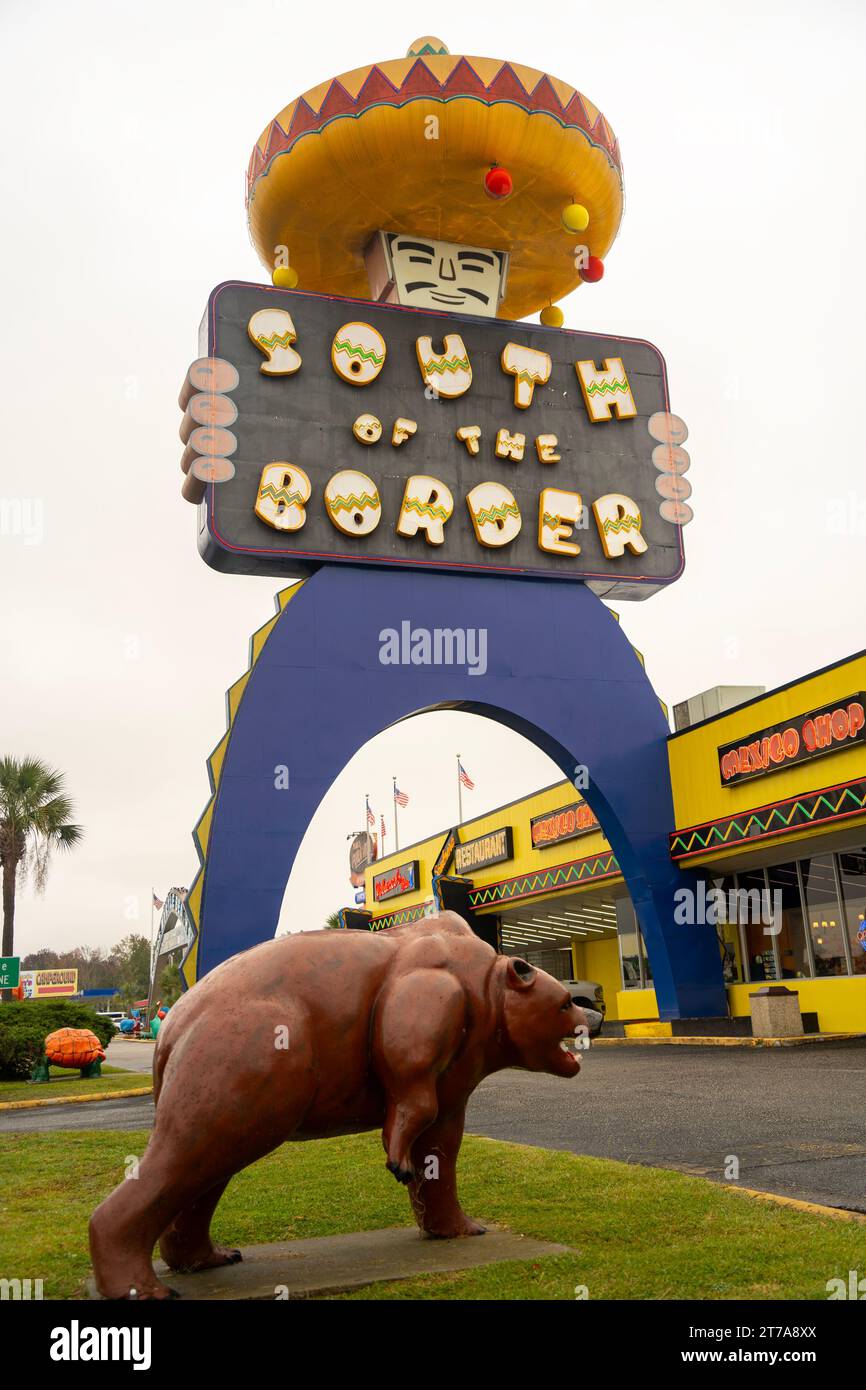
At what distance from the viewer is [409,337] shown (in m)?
21.0

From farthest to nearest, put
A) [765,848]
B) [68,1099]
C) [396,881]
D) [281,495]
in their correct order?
[396,881] → [281,495] → [765,848] → [68,1099]

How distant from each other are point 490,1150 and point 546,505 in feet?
49.5

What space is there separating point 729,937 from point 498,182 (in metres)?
15.2

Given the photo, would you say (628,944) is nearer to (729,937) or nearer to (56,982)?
(729,937)

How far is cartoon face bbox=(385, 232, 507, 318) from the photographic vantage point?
70.2ft

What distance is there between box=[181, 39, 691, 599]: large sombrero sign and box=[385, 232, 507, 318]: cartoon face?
37mm

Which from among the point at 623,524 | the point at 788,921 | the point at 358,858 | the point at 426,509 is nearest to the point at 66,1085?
the point at 426,509

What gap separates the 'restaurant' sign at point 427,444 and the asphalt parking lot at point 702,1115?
9.32 metres

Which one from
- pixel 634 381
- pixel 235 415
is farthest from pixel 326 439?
pixel 634 381

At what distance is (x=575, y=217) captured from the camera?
20500 millimetres

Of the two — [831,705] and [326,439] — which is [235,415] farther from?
[831,705]

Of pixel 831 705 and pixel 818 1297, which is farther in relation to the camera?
pixel 831 705

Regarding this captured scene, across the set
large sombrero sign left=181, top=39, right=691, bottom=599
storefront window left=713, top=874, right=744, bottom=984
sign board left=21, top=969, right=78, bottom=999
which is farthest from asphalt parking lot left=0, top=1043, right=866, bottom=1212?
sign board left=21, top=969, right=78, bottom=999

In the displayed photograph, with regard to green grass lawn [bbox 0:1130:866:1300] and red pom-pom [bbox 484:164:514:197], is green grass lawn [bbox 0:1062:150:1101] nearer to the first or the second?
green grass lawn [bbox 0:1130:866:1300]
